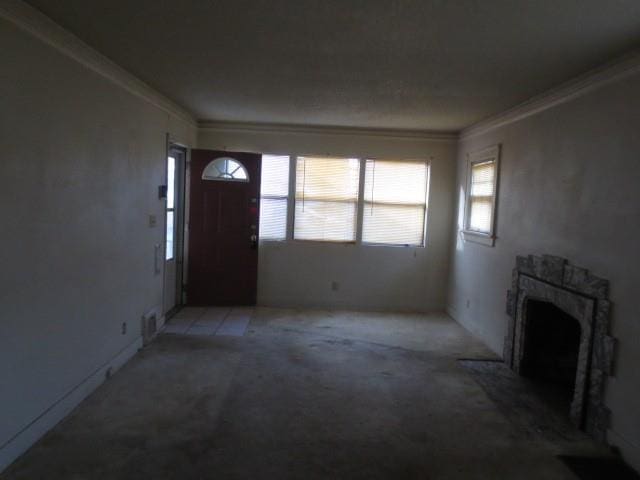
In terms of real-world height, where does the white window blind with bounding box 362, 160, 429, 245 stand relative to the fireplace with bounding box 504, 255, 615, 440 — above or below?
above

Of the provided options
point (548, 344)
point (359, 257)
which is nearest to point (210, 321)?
point (359, 257)

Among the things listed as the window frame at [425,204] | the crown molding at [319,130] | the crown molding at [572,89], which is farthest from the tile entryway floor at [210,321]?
the crown molding at [572,89]

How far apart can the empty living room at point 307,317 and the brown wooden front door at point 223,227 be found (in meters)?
0.23

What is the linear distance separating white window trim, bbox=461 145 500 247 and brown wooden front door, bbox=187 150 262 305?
8.64 feet

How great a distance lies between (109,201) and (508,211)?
3611 millimetres

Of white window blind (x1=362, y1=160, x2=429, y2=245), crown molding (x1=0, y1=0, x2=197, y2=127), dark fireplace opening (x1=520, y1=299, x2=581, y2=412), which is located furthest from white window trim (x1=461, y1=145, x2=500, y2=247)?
crown molding (x1=0, y1=0, x2=197, y2=127)

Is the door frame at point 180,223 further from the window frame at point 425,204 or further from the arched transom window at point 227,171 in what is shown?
the window frame at point 425,204

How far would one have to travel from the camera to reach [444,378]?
13.5 ft

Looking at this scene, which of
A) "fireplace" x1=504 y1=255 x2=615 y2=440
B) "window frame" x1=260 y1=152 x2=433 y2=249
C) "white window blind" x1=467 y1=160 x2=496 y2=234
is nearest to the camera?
"fireplace" x1=504 y1=255 x2=615 y2=440

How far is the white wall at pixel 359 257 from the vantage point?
6.34 meters

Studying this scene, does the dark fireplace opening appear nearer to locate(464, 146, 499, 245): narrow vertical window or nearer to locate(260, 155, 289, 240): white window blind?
locate(464, 146, 499, 245): narrow vertical window

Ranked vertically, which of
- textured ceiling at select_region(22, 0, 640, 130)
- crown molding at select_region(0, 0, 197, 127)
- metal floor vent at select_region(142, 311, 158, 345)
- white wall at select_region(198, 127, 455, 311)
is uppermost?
textured ceiling at select_region(22, 0, 640, 130)

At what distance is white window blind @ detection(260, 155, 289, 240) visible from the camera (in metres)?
6.38

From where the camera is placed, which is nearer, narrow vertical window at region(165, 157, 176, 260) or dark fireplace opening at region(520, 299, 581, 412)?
dark fireplace opening at region(520, 299, 581, 412)
